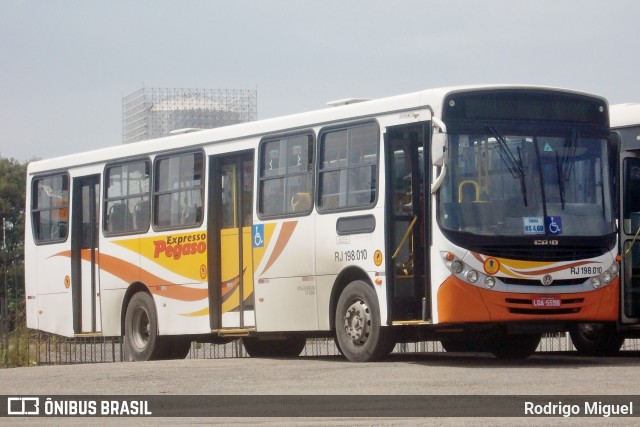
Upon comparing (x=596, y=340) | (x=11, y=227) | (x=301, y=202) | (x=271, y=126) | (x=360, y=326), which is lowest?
(x=596, y=340)

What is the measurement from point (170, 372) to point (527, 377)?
471 centimetres

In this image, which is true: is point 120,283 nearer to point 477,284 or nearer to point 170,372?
point 170,372

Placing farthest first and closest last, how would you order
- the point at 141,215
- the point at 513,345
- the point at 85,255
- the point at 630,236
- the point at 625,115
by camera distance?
the point at 85,255 → the point at 141,215 → the point at 625,115 → the point at 630,236 → the point at 513,345

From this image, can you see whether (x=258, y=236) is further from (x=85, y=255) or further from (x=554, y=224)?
(x=85, y=255)

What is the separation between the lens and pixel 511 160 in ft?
60.8

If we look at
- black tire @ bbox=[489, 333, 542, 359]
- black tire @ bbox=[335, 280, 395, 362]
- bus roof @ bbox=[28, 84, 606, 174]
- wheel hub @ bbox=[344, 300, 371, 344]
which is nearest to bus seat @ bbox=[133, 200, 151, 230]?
bus roof @ bbox=[28, 84, 606, 174]

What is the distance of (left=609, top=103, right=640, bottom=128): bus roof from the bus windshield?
3046 mm

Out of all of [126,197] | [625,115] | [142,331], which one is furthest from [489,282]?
[126,197]

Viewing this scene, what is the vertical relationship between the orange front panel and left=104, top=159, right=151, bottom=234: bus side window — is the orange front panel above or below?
below

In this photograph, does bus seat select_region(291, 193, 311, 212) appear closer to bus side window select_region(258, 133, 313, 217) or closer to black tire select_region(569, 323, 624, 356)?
bus side window select_region(258, 133, 313, 217)

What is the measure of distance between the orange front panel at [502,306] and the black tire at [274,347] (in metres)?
6.31

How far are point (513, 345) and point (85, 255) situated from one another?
26.4ft

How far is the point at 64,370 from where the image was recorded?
67.1 feet

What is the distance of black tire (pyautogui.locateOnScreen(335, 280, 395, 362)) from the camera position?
62.4 feet
